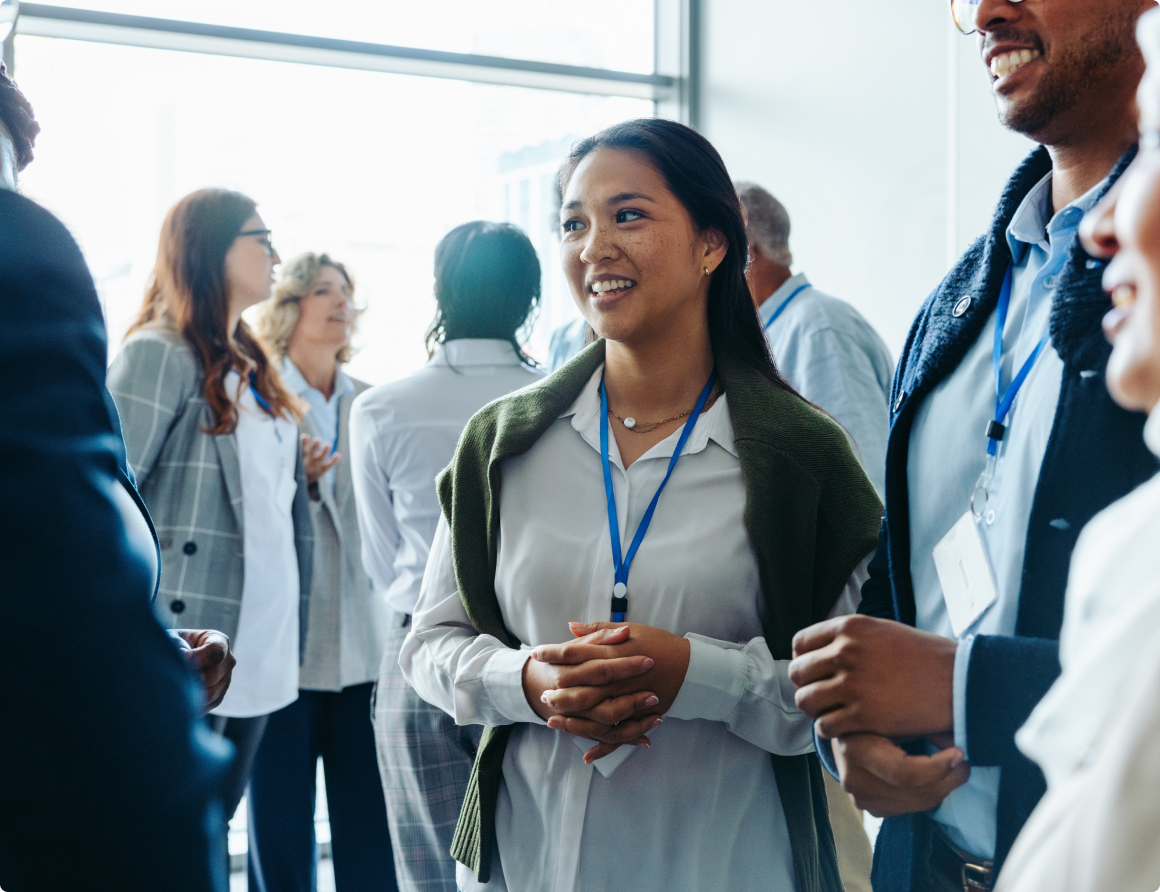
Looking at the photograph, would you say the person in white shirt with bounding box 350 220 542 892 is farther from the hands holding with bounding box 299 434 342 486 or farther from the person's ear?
the person's ear

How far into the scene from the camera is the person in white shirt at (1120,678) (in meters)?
0.47

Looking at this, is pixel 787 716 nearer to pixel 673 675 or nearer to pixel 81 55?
pixel 673 675

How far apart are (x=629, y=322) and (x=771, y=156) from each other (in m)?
3.60

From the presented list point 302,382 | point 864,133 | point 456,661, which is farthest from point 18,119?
point 864,133

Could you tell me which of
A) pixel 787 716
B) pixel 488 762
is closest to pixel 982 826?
pixel 787 716

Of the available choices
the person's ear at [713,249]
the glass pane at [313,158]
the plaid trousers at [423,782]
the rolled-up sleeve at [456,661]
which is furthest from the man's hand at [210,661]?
the glass pane at [313,158]

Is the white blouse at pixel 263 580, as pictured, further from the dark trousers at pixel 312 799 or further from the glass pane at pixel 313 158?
the glass pane at pixel 313 158

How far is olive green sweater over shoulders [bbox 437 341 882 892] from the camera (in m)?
1.46

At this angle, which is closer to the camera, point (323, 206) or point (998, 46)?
point (998, 46)

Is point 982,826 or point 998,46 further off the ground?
point 998,46

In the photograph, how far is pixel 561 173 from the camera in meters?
1.83

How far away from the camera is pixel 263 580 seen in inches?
109

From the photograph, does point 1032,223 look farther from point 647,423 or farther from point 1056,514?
point 647,423

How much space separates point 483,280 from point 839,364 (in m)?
1.12
